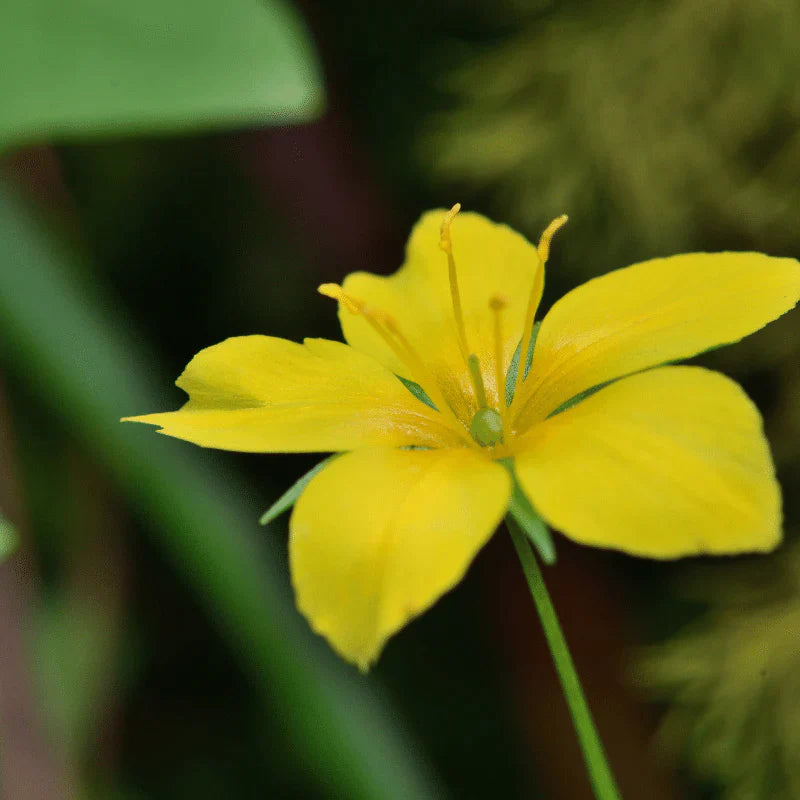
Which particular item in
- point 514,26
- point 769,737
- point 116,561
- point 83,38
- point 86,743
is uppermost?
point 83,38

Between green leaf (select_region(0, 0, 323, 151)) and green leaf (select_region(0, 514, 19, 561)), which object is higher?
green leaf (select_region(0, 0, 323, 151))

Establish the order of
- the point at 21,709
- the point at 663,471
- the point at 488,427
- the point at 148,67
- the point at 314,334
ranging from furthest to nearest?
the point at 314,334 < the point at 21,709 < the point at 148,67 < the point at 488,427 < the point at 663,471

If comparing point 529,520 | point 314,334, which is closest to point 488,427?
point 529,520

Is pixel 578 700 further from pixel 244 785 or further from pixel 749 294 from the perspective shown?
pixel 244 785

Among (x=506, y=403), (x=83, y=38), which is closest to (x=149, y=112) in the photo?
(x=83, y=38)

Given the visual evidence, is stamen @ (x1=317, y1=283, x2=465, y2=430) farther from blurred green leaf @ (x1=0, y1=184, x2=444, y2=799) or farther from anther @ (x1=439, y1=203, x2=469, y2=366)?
blurred green leaf @ (x1=0, y1=184, x2=444, y2=799)

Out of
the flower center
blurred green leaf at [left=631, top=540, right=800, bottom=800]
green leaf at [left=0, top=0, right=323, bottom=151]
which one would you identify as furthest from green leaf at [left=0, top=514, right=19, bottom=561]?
blurred green leaf at [left=631, top=540, right=800, bottom=800]

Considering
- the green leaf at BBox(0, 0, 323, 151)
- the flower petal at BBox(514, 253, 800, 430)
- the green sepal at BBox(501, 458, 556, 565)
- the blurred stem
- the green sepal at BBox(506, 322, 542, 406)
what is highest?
the green leaf at BBox(0, 0, 323, 151)

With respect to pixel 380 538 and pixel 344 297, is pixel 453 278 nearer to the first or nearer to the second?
pixel 344 297
